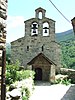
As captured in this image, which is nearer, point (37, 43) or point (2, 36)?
point (2, 36)

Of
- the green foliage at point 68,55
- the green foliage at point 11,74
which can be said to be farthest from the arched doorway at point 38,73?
the green foliage at point 68,55

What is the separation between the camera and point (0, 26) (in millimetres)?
3580

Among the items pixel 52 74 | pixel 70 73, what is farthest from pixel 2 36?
pixel 70 73

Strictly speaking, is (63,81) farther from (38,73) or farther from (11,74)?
(11,74)

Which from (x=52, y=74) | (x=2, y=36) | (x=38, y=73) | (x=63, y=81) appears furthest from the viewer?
(x=38, y=73)

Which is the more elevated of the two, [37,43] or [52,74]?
[37,43]

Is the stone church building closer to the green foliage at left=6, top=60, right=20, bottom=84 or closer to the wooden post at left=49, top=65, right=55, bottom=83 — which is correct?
the wooden post at left=49, top=65, right=55, bottom=83

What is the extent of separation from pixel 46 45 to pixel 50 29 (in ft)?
5.82

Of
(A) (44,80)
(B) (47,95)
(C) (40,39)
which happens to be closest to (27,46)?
(C) (40,39)

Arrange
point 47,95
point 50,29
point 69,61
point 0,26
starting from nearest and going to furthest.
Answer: point 0,26 → point 47,95 → point 50,29 → point 69,61

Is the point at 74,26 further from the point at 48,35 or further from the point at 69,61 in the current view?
the point at 69,61

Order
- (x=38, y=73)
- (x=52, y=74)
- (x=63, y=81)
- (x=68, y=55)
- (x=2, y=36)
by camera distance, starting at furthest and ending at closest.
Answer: (x=68, y=55), (x=38, y=73), (x=52, y=74), (x=63, y=81), (x=2, y=36)

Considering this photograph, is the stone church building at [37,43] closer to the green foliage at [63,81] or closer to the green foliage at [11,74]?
the green foliage at [63,81]

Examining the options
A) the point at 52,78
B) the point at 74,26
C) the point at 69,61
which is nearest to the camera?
the point at 74,26
